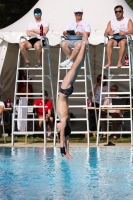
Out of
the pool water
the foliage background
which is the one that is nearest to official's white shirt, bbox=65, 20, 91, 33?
the pool water

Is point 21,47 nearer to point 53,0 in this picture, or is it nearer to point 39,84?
point 53,0

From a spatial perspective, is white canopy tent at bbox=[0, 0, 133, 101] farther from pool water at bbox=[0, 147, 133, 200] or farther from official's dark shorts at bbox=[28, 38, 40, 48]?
pool water at bbox=[0, 147, 133, 200]

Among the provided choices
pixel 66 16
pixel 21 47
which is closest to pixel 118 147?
pixel 21 47

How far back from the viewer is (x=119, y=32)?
1572 centimetres

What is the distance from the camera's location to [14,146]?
622 inches

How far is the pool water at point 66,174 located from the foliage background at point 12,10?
656 inches

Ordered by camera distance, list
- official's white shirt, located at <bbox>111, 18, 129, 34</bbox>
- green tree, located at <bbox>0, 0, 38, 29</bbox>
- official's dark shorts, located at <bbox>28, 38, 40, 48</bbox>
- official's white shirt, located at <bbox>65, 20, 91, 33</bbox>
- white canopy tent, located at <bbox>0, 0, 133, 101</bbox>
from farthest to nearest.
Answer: green tree, located at <bbox>0, 0, 38, 29</bbox> < white canopy tent, located at <bbox>0, 0, 133, 101</bbox> < official's dark shorts, located at <bbox>28, 38, 40, 48</bbox> < official's white shirt, located at <bbox>111, 18, 129, 34</bbox> < official's white shirt, located at <bbox>65, 20, 91, 33</bbox>

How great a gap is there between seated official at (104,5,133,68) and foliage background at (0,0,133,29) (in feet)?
50.2

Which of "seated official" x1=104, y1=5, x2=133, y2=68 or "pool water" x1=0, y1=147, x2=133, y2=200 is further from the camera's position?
"seated official" x1=104, y1=5, x2=133, y2=68

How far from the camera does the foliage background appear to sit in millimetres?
30719

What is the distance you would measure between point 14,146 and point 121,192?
7552 millimetres

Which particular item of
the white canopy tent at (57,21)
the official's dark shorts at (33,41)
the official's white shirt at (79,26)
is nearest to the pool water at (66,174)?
the official's dark shorts at (33,41)

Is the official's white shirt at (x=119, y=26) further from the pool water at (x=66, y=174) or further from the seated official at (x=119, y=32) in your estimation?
the pool water at (x=66, y=174)

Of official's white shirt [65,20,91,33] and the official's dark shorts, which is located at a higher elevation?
official's white shirt [65,20,91,33]
